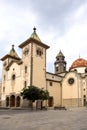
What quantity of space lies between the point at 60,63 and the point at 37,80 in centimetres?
2406

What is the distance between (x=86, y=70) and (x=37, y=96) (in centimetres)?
2034

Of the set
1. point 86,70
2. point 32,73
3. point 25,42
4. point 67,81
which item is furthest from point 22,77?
point 86,70

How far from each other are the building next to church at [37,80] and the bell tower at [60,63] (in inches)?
495

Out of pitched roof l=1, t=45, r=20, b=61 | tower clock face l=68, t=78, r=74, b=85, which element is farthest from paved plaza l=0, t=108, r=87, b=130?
pitched roof l=1, t=45, r=20, b=61

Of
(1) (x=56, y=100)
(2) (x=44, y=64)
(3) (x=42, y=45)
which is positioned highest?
(3) (x=42, y=45)

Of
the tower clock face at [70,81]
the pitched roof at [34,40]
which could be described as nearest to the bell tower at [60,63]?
the tower clock face at [70,81]

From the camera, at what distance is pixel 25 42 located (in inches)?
1844

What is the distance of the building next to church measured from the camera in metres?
44.6

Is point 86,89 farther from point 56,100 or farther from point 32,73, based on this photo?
point 32,73

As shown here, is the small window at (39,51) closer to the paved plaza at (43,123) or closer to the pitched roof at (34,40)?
the pitched roof at (34,40)

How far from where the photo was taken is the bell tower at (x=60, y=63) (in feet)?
217

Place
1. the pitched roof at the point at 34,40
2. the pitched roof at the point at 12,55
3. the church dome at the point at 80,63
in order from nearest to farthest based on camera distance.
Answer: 1. the pitched roof at the point at 34,40
2. the pitched roof at the point at 12,55
3. the church dome at the point at 80,63

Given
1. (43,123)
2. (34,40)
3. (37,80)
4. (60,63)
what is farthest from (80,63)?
(43,123)

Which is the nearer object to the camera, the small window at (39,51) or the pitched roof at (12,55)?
the small window at (39,51)
